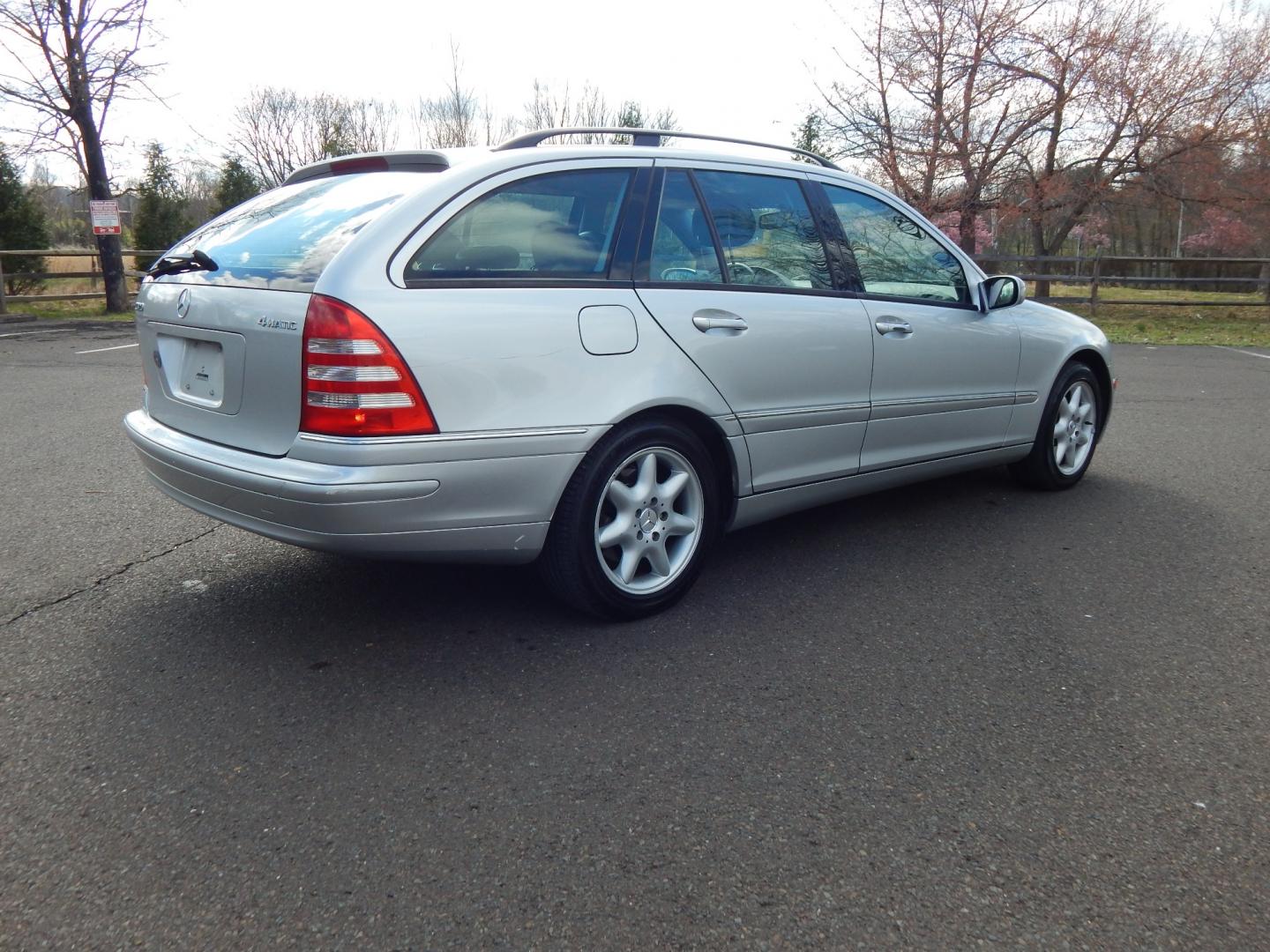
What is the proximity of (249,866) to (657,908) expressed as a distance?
85 centimetres

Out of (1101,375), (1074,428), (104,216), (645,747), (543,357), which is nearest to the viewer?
(645,747)

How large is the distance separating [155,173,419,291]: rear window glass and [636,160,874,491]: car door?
911mm

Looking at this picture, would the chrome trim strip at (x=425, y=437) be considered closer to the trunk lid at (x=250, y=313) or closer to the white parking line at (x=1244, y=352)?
the trunk lid at (x=250, y=313)

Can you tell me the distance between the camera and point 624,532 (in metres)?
3.42

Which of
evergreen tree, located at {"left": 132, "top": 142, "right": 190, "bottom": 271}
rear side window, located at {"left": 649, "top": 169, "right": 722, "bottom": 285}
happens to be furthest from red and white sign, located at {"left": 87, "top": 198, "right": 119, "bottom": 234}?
rear side window, located at {"left": 649, "top": 169, "right": 722, "bottom": 285}

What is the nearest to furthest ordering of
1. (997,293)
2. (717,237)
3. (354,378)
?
(354,378) → (717,237) → (997,293)

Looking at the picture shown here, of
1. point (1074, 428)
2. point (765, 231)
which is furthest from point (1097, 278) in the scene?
point (765, 231)

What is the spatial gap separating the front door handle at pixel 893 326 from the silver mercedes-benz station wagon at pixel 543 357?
1 cm

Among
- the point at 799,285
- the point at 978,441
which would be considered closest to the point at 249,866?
the point at 799,285

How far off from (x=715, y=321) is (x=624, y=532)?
0.81 metres

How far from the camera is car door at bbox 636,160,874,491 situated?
11.7 ft

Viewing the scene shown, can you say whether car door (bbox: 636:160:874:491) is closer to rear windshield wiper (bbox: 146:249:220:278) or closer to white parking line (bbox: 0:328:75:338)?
rear windshield wiper (bbox: 146:249:220:278)

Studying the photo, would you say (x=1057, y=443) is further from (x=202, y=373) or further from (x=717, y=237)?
(x=202, y=373)

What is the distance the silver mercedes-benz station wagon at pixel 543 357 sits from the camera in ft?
9.54
